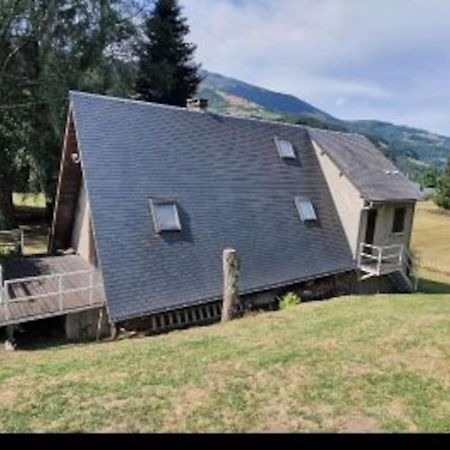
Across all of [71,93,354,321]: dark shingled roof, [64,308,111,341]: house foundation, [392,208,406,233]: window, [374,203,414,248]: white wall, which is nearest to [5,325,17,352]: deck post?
[64,308,111,341]: house foundation

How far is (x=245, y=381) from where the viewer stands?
959 cm

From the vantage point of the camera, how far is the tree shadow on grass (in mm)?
28641

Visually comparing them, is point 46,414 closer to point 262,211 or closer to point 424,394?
point 424,394

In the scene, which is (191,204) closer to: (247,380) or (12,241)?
(247,380)

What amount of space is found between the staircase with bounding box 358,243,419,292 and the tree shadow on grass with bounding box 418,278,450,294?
97 centimetres

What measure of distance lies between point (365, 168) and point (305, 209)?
5.33 metres

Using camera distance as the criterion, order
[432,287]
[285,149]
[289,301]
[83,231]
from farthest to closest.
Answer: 1. [432,287]
2. [285,149]
3. [83,231]
4. [289,301]

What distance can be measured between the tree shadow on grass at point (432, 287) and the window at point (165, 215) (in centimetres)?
1545

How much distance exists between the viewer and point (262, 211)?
830 inches

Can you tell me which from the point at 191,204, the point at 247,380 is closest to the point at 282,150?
the point at 191,204

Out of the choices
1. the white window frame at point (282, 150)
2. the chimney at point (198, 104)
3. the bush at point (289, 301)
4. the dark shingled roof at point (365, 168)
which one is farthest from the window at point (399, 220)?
the chimney at point (198, 104)

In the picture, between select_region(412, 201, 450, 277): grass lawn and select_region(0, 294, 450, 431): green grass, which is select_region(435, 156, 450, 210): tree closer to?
select_region(412, 201, 450, 277): grass lawn

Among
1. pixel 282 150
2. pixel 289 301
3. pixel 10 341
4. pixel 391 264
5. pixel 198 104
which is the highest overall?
pixel 198 104

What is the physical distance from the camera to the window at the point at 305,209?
22750mm
